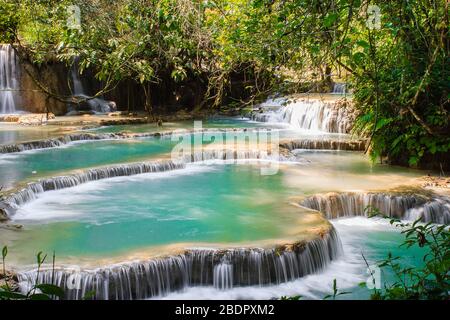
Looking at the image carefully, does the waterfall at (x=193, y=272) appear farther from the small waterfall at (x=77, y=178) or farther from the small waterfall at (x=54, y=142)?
the small waterfall at (x=54, y=142)

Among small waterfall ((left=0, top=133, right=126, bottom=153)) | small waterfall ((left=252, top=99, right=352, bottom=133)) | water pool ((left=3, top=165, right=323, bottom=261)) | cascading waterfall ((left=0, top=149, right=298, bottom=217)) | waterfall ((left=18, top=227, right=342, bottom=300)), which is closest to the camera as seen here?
waterfall ((left=18, top=227, right=342, bottom=300))

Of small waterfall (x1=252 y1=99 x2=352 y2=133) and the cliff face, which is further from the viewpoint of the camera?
the cliff face

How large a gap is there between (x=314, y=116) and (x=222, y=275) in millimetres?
11048

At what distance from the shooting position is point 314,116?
645 inches

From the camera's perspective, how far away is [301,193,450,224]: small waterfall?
827cm

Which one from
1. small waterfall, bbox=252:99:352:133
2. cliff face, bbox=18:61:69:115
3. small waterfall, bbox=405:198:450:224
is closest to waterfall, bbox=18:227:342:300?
small waterfall, bbox=405:198:450:224

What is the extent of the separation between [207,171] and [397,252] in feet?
15.5

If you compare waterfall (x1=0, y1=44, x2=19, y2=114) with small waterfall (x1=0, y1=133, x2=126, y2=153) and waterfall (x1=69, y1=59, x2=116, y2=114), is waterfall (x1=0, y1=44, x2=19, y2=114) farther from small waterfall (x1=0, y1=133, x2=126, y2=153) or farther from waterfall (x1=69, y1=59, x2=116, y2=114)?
small waterfall (x1=0, y1=133, x2=126, y2=153)

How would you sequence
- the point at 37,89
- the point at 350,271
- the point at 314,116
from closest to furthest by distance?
the point at 350,271
the point at 314,116
the point at 37,89

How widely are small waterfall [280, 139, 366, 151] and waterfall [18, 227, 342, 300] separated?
22.6ft

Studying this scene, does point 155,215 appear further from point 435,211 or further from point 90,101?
point 90,101

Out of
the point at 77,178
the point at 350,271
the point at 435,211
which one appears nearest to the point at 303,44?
the point at 350,271

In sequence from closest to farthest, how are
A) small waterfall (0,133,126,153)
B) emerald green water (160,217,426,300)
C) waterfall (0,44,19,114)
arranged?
1. emerald green water (160,217,426,300)
2. small waterfall (0,133,126,153)
3. waterfall (0,44,19,114)
